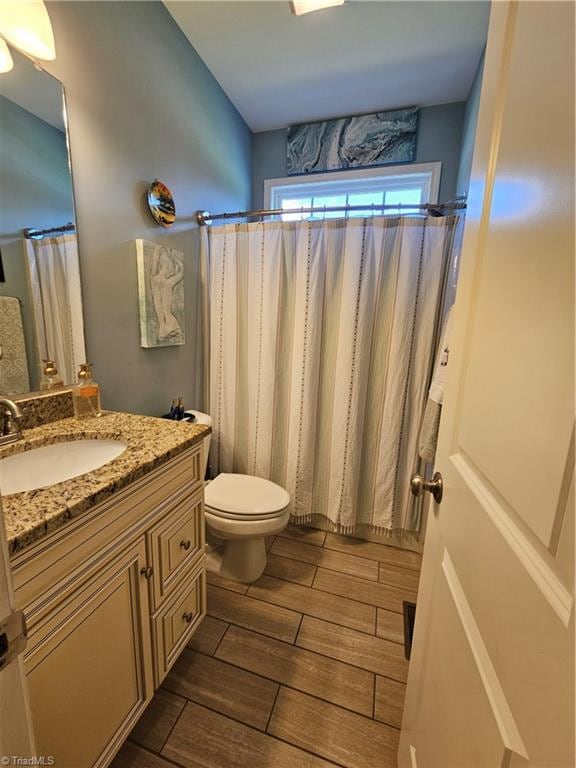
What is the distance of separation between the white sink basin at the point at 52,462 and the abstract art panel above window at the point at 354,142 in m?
2.24

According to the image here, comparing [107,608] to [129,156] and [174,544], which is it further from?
[129,156]

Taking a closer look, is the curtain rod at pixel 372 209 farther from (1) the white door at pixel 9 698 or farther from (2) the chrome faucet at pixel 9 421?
(1) the white door at pixel 9 698

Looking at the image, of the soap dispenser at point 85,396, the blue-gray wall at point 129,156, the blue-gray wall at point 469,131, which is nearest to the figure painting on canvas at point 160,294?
the blue-gray wall at point 129,156

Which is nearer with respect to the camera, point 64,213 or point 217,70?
point 64,213

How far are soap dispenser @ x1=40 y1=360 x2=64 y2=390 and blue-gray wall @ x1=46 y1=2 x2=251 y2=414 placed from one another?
16 centimetres

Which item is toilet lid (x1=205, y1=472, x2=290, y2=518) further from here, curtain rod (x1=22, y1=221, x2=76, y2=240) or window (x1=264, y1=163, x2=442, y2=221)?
window (x1=264, y1=163, x2=442, y2=221)

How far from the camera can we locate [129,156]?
138 cm

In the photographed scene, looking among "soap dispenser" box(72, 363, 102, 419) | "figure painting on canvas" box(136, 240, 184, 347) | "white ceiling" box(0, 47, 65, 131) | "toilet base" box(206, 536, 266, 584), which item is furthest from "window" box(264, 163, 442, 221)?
"toilet base" box(206, 536, 266, 584)

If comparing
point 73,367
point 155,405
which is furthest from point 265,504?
point 73,367

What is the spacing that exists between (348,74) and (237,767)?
9.94 ft

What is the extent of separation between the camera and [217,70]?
1.79 metres

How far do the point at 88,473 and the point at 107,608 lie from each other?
13.0 inches

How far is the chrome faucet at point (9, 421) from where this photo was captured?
888 mm

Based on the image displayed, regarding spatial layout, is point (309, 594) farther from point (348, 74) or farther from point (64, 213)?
point (348, 74)
